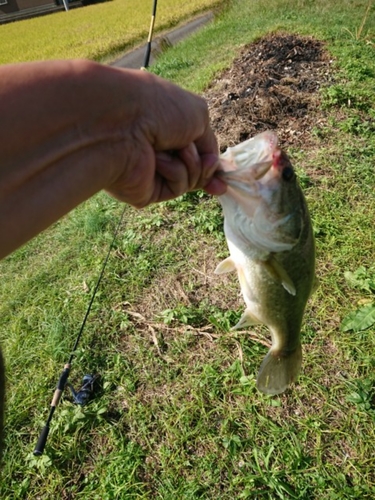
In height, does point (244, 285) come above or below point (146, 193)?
below

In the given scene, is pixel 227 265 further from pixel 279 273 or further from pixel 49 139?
pixel 49 139

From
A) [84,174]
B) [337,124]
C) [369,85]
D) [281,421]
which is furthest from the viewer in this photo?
[369,85]

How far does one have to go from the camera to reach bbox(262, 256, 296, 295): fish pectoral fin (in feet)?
5.87

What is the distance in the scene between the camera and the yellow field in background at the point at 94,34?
739 inches

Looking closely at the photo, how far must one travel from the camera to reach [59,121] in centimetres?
122

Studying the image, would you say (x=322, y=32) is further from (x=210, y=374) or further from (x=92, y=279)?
(x=210, y=374)

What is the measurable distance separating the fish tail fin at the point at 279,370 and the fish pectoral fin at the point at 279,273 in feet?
1.65

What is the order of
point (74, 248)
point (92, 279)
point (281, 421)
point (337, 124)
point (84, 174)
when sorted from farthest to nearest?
point (337, 124) → point (74, 248) → point (92, 279) → point (281, 421) → point (84, 174)

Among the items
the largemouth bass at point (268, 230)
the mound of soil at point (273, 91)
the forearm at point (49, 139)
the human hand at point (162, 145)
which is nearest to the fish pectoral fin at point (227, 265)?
the largemouth bass at point (268, 230)

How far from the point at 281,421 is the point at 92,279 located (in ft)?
7.59

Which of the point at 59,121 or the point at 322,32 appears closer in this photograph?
the point at 59,121

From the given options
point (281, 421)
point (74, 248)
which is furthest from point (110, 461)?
point (74, 248)

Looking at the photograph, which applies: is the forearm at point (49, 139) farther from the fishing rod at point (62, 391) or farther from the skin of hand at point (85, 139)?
the fishing rod at point (62, 391)

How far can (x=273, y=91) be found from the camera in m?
6.45
